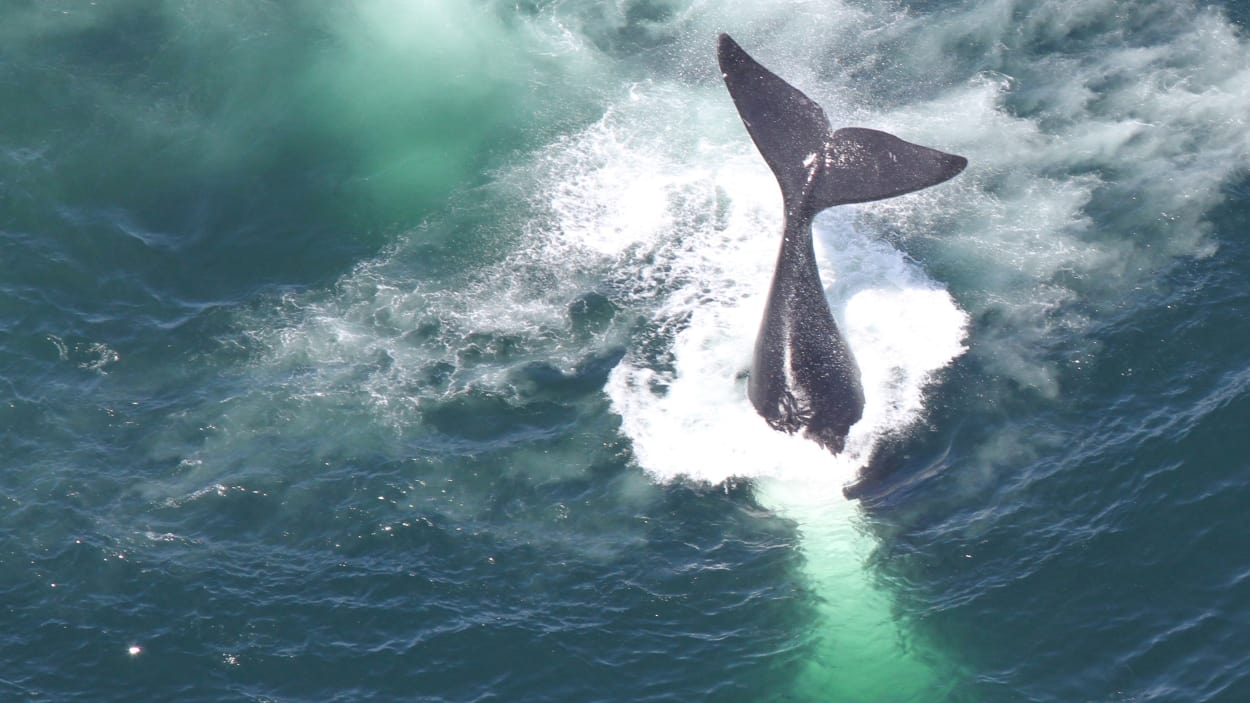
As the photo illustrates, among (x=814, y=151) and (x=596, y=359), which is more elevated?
(x=814, y=151)

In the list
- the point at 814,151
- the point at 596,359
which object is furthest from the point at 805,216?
the point at 596,359

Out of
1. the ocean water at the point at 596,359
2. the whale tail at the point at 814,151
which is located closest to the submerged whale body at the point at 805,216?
the whale tail at the point at 814,151

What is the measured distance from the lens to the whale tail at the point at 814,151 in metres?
50.3

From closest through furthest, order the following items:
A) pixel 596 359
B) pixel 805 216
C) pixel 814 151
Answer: pixel 805 216 → pixel 814 151 → pixel 596 359

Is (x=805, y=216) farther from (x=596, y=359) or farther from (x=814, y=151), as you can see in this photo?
(x=596, y=359)

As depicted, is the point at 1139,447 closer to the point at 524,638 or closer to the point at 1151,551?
the point at 1151,551

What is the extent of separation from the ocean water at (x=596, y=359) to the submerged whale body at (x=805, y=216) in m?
1.57

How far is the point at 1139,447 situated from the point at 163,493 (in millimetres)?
35569

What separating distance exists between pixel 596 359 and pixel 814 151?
1200 cm

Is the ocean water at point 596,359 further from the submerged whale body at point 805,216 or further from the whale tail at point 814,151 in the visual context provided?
the whale tail at point 814,151

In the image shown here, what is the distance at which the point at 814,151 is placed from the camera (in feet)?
170

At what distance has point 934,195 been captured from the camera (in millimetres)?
62500

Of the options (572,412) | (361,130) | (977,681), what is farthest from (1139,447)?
(361,130)

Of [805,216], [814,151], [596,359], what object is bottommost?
[596,359]
